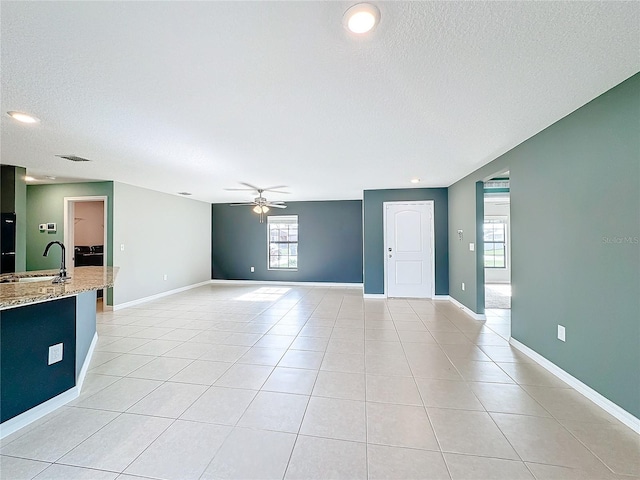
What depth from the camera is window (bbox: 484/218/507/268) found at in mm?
8297

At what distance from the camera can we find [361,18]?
1343mm

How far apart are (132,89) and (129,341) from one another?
2.99 metres

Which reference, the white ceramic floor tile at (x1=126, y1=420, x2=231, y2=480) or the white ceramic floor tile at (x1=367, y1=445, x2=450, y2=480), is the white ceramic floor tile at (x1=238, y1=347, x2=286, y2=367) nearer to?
the white ceramic floor tile at (x1=126, y1=420, x2=231, y2=480)

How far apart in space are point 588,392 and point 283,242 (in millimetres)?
6626

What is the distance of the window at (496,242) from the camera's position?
8.30 meters

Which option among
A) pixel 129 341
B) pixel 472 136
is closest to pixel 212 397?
pixel 129 341

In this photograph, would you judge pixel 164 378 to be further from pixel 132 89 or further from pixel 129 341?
pixel 132 89

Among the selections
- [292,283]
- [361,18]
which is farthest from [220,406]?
[292,283]

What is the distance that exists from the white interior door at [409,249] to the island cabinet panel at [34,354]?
5.21 meters

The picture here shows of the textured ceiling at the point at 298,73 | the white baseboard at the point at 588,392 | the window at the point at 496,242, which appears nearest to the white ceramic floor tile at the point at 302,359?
the white baseboard at the point at 588,392

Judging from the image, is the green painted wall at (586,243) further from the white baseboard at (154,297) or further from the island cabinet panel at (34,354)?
the white baseboard at (154,297)

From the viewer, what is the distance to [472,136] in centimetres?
292

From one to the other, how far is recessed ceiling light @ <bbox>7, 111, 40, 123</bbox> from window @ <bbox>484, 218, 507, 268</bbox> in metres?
9.68

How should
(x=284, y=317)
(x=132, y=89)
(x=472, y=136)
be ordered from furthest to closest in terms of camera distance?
(x=284, y=317), (x=472, y=136), (x=132, y=89)
